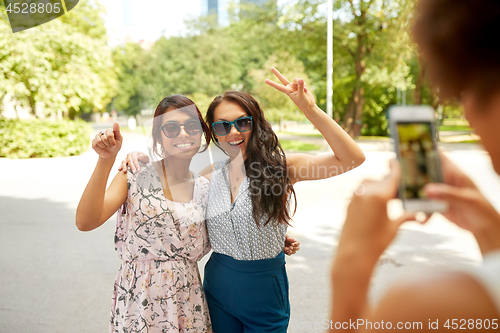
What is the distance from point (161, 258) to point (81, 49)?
1033 centimetres

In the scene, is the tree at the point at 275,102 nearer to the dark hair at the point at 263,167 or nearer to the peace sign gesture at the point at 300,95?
the dark hair at the point at 263,167

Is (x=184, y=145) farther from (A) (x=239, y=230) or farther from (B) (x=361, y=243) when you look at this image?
(B) (x=361, y=243)

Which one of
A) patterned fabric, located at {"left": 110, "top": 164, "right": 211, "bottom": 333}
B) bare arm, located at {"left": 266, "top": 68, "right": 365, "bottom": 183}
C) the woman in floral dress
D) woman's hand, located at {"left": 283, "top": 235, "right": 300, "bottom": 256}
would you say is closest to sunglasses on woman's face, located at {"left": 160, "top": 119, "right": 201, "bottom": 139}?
the woman in floral dress

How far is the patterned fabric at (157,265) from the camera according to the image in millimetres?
1487

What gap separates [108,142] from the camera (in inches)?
50.2

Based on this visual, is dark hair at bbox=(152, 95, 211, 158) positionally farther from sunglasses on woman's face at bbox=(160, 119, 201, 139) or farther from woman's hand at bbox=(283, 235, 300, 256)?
woman's hand at bbox=(283, 235, 300, 256)

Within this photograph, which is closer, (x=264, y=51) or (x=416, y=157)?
(x=416, y=157)

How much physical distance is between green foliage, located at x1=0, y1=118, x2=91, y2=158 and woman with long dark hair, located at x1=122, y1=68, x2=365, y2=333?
10.8 m

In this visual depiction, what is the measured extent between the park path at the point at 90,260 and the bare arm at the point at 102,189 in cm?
28

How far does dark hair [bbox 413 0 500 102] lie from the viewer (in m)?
0.32

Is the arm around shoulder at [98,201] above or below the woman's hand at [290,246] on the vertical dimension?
above

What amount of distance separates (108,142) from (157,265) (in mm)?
533

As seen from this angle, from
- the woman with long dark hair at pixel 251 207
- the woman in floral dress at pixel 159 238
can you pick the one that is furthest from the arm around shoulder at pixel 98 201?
the woman with long dark hair at pixel 251 207

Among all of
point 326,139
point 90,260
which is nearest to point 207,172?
point 326,139
